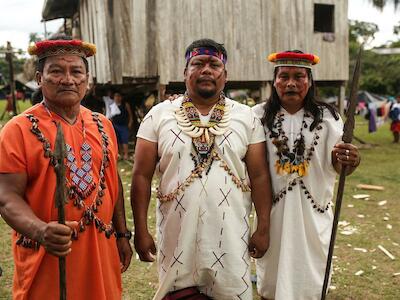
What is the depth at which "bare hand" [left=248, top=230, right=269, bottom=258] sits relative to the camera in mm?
2947

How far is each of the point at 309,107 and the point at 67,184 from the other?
1.93 meters

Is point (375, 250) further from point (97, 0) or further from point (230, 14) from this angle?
point (97, 0)

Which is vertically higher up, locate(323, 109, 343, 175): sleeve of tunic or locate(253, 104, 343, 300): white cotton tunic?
locate(323, 109, 343, 175): sleeve of tunic

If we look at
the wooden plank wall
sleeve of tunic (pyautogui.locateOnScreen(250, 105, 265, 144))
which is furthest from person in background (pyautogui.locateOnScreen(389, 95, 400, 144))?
sleeve of tunic (pyautogui.locateOnScreen(250, 105, 265, 144))

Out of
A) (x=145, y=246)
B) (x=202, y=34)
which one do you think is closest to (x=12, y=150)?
(x=145, y=246)

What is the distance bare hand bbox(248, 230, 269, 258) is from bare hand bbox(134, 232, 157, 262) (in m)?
0.65

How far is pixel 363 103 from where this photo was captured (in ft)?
94.8

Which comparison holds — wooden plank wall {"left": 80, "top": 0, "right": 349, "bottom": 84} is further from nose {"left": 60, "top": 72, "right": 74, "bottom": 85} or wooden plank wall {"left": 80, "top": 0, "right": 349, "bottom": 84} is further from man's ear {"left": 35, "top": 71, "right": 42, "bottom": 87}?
nose {"left": 60, "top": 72, "right": 74, "bottom": 85}

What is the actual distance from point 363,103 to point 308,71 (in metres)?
27.6

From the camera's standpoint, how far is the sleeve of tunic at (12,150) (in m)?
2.09

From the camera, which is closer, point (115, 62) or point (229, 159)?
point (229, 159)

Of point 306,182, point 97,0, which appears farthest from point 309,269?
point 97,0

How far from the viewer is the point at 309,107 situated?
10.9 ft

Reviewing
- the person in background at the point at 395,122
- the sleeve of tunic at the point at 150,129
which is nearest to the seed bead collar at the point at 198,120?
the sleeve of tunic at the point at 150,129
